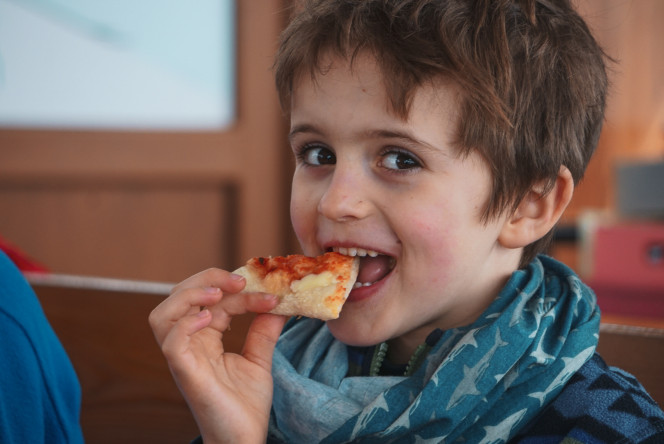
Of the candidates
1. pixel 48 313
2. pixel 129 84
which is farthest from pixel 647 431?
pixel 129 84

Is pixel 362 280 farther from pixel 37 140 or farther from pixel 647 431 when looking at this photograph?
pixel 37 140

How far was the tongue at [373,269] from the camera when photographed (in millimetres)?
981

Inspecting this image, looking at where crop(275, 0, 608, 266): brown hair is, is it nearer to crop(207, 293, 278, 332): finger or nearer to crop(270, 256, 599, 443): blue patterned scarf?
crop(270, 256, 599, 443): blue patterned scarf

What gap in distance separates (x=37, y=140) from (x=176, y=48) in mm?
684

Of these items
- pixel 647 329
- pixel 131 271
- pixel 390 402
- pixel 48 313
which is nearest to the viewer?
pixel 390 402

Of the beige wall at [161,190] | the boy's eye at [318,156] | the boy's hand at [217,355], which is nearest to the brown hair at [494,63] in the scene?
the boy's eye at [318,156]

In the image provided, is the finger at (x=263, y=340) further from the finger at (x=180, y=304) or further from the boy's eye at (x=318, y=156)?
the boy's eye at (x=318, y=156)

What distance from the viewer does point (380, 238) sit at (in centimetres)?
92

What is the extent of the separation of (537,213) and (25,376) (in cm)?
Answer: 69

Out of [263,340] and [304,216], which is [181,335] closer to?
[263,340]

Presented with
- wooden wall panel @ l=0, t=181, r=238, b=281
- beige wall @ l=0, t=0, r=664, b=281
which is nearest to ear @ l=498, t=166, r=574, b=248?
beige wall @ l=0, t=0, r=664, b=281

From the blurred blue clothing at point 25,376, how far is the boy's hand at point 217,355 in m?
0.14

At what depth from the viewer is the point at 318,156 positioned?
1009mm

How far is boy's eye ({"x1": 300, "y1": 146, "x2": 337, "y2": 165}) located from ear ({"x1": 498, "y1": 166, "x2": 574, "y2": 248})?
0.25 m
